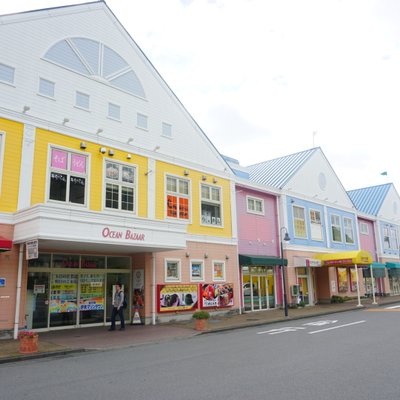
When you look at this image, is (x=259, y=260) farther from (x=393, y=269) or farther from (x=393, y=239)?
(x=393, y=239)

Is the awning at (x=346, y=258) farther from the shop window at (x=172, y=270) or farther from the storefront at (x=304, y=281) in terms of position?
the shop window at (x=172, y=270)

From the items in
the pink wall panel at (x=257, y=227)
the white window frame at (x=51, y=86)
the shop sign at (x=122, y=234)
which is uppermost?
the white window frame at (x=51, y=86)

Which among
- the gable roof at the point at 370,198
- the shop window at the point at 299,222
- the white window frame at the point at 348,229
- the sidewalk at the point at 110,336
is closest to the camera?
the sidewalk at the point at 110,336

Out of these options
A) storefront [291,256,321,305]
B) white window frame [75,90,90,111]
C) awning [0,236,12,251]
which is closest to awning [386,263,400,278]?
storefront [291,256,321,305]

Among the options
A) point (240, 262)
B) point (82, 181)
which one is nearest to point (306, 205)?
point (240, 262)

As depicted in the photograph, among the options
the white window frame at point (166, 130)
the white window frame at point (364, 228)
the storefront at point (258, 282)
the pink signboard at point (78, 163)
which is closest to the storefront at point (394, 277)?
the white window frame at point (364, 228)

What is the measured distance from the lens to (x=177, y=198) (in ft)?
60.7

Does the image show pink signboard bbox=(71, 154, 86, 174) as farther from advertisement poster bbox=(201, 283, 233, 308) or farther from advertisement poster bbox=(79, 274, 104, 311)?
advertisement poster bbox=(201, 283, 233, 308)

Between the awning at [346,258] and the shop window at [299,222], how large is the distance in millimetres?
1934

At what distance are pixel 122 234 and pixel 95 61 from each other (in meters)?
7.40

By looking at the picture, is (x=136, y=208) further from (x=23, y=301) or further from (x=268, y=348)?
(x=268, y=348)

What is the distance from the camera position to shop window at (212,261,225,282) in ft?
63.5

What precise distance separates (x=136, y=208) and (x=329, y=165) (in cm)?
1945

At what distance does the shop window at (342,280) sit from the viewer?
28928 mm
